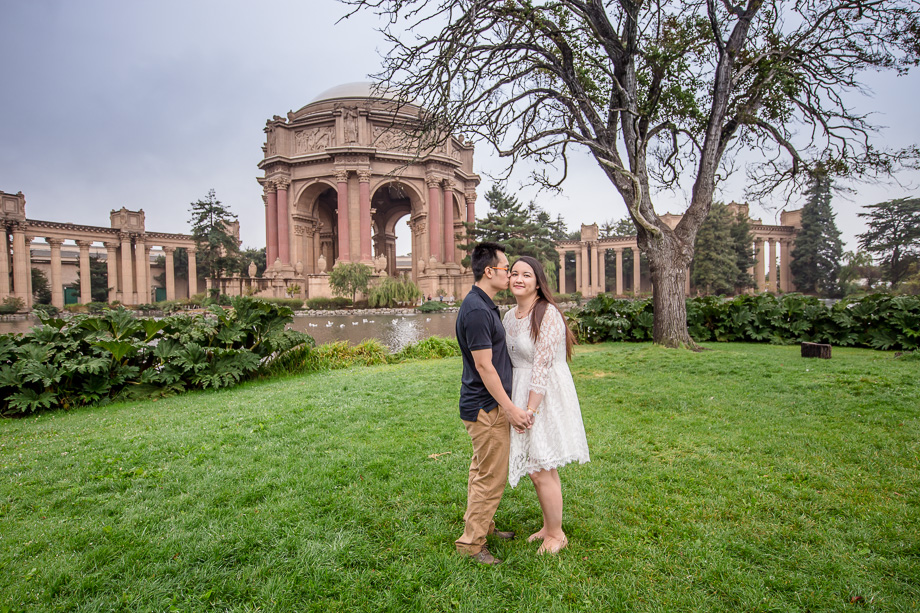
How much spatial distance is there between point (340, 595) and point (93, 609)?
105 centimetres

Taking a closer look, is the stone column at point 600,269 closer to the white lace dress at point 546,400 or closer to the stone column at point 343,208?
the stone column at point 343,208

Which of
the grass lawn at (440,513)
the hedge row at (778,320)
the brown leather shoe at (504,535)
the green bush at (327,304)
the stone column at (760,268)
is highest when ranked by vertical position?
the stone column at (760,268)

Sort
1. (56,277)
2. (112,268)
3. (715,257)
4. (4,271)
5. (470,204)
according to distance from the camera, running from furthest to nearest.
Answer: (470,204) → (112,268) → (56,277) → (715,257) → (4,271)

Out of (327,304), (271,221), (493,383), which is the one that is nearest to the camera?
(493,383)

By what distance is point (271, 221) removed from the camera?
42.5 metres

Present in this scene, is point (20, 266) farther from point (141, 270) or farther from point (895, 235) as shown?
point (895, 235)

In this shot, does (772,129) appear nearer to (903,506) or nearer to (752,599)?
(903,506)

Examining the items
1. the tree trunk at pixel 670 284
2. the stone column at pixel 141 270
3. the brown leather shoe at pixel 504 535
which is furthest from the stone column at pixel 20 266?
the brown leather shoe at pixel 504 535

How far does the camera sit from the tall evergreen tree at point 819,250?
42031 millimetres

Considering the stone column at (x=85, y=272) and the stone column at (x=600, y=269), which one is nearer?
the stone column at (x=85, y=272)

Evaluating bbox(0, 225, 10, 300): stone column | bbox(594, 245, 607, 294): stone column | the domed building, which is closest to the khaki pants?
the domed building

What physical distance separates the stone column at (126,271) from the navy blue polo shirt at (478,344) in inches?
2251

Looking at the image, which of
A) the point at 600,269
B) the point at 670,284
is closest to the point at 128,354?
the point at 670,284

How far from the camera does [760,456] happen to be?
3.52m
